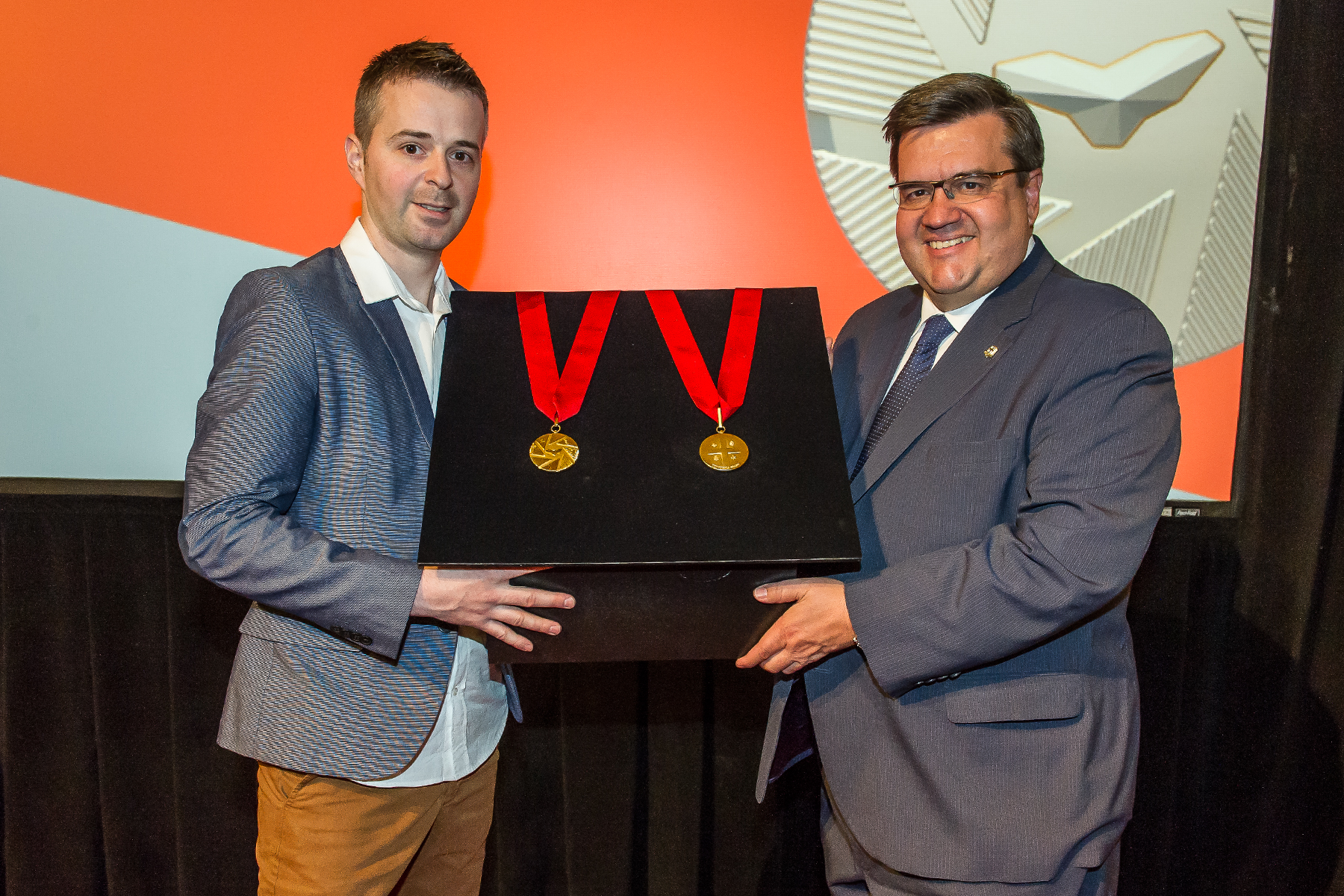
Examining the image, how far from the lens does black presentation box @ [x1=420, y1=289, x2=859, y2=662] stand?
3.62ft

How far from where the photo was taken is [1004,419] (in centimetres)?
121

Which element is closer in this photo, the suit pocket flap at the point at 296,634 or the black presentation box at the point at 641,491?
the black presentation box at the point at 641,491

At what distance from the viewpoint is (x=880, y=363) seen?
147 cm

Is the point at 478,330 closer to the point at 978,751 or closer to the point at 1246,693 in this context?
the point at 978,751

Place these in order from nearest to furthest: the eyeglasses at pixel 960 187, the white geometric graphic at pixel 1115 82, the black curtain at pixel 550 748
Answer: the eyeglasses at pixel 960 187, the white geometric graphic at pixel 1115 82, the black curtain at pixel 550 748

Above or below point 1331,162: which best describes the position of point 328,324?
below

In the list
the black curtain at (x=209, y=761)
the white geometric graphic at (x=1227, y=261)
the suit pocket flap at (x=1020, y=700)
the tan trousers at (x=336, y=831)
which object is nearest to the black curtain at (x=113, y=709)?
the black curtain at (x=209, y=761)

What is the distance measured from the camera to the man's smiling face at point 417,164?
136 centimetres

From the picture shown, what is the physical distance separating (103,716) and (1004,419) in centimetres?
238

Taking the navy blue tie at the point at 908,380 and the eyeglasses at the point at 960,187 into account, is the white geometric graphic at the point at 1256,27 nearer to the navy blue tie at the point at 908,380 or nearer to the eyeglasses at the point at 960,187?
the eyeglasses at the point at 960,187

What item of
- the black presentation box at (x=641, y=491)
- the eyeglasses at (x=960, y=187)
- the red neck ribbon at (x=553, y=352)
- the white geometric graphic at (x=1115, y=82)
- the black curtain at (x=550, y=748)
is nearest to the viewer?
the black presentation box at (x=641, y=491)

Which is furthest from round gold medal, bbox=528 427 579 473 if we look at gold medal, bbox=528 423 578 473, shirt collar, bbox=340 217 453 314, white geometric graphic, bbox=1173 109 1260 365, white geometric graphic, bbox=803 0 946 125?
white geometric graphic, bbox=1173 109 1260 365

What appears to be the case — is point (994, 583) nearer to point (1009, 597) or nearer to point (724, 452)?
point (1009, 597)

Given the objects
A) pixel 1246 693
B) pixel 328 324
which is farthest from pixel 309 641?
pixel 1246 693
